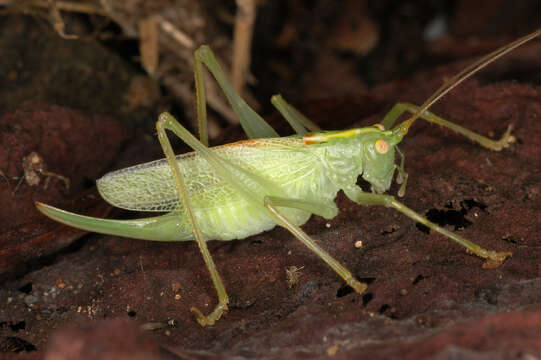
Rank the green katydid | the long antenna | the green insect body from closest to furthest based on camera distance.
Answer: the long antenna → the green katydid → the green insect body

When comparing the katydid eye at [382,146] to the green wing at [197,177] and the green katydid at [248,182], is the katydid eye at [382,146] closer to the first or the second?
the green katydid at [248,182]

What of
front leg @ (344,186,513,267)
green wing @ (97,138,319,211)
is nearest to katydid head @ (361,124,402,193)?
front leg @ (344,186,513,267)

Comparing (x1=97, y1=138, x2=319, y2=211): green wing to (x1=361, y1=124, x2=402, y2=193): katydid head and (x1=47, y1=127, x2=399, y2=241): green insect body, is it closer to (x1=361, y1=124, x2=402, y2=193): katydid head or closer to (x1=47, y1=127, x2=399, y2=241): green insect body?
(x1=47, y1=127, x2=399, y2=241): green insect body

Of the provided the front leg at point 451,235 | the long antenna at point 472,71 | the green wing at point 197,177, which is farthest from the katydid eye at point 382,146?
the green wing at point 197,177

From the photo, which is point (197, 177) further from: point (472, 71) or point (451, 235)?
point (472, 71)

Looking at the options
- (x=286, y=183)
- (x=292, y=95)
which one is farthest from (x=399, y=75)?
(x=286, y=183)

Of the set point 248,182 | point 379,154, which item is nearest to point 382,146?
point 379,154

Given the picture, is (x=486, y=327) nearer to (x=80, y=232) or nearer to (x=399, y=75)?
(x=80, y=232)

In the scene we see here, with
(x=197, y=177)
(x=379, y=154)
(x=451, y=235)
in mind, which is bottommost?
(x=197, y=177)
